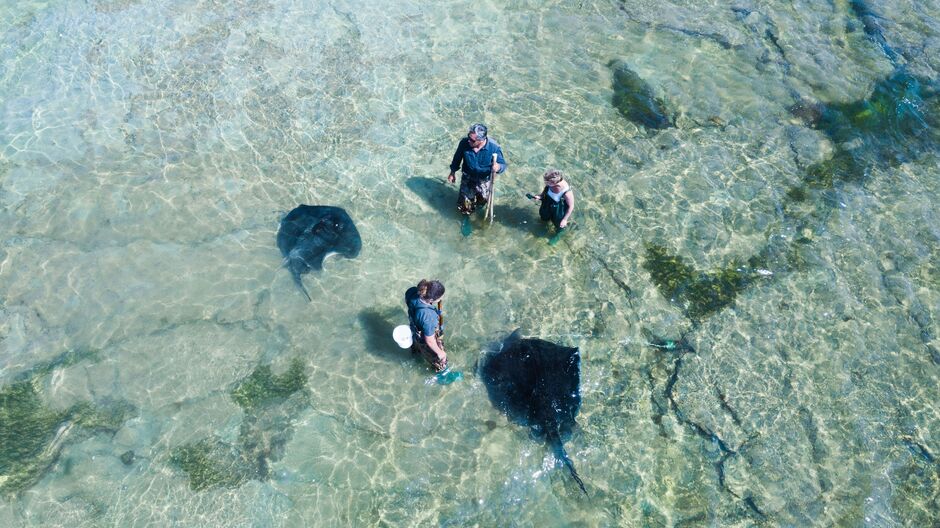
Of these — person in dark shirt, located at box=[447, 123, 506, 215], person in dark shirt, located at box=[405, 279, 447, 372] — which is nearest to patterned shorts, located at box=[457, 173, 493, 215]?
person in dark shirt, located at box=[447, 123, 506, 215]

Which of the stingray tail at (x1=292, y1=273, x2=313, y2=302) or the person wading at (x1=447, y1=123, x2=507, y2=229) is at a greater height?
the person wading at (x1=447, y1=123, x2=507, y2=229)

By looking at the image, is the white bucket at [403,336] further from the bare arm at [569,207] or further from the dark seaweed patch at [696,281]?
the dark seaweed patch at [696,281]

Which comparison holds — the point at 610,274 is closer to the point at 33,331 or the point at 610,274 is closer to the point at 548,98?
the point at 548,98

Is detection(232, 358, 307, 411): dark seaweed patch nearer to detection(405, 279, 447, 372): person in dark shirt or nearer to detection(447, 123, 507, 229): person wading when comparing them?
detection(405, 279, 447, 372): person in dark shirt

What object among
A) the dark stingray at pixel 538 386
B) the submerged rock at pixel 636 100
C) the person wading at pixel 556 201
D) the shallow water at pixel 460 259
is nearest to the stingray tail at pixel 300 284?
the shallow water at pixel 460 259

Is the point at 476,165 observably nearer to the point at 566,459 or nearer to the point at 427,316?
the point at 427,316

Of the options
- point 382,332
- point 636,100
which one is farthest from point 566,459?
point 636,100

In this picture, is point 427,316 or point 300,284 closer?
point 427,316

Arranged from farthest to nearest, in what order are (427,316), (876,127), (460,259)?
1. (876,127)
2. (460,259)
3. (427,316)
